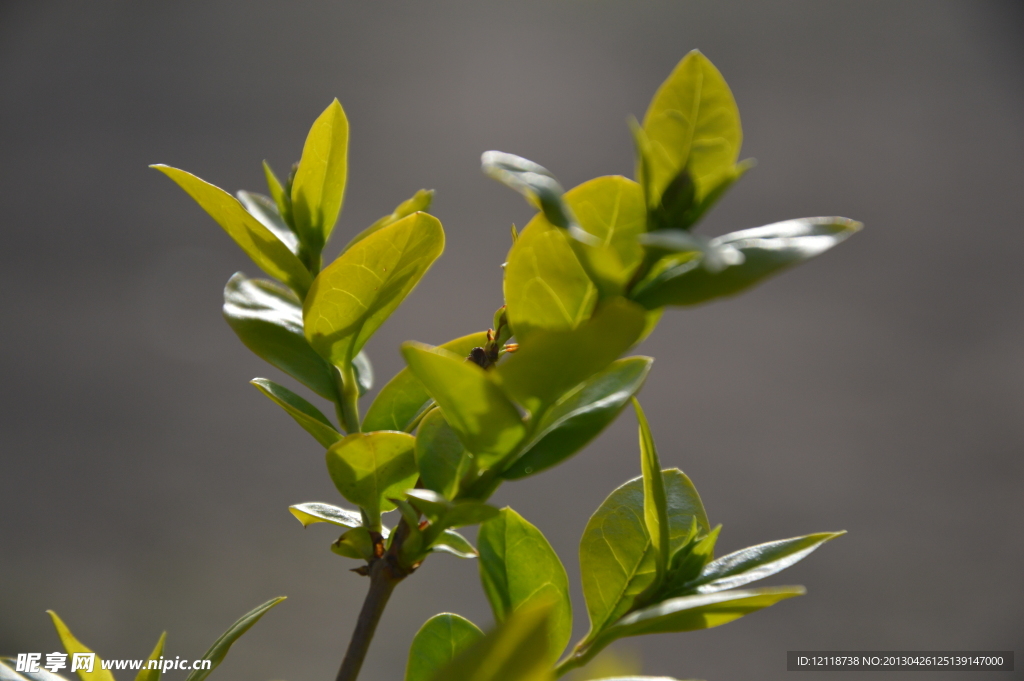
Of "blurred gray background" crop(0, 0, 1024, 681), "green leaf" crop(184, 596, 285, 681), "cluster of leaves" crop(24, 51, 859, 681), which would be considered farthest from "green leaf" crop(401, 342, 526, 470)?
"blurred gray background" crop(0, 0, 1024, 681)

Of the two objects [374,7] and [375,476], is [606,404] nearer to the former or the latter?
[375,476]

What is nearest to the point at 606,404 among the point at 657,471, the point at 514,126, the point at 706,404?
the point at 657,471

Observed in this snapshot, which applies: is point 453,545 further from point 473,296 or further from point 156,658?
point 473,296

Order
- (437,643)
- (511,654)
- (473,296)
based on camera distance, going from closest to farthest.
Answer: (511,654) → (437,643) → (473,296)

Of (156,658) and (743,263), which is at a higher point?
(743,263)

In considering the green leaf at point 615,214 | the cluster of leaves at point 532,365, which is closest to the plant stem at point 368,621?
the cluster of leaves at point 532,365

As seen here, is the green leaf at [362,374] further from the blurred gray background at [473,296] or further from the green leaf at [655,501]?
the blurred gray background at [473,296]

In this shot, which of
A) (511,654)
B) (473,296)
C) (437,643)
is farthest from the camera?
(473,296)

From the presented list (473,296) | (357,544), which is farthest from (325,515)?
(473,296)
